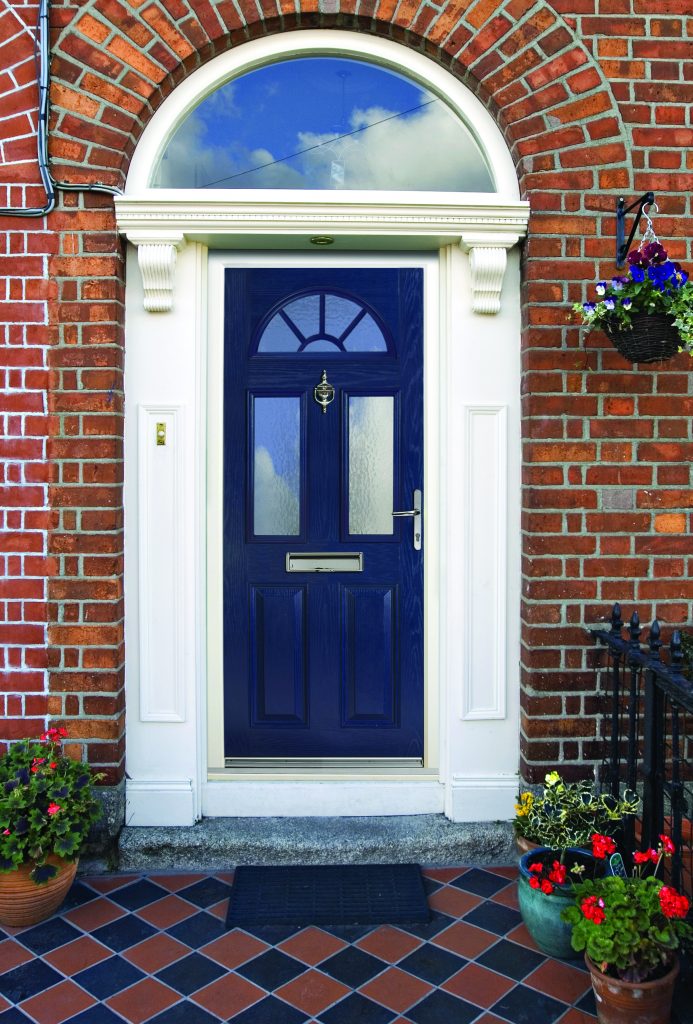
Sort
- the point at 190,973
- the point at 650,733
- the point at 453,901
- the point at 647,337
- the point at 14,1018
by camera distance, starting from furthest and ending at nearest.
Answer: the point at 453,901 → the point at 647,337 → the point at 650,733 → the point at 190,973 → the point at 14,1018

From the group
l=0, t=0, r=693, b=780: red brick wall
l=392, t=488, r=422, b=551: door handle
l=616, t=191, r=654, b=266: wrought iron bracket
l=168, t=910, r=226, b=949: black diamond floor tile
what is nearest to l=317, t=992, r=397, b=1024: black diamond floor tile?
l=168, t=910, r=226, b=949: black diamond floor tile

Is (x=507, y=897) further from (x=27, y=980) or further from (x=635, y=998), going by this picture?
(x=27, y=980)

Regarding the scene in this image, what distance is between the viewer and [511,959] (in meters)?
3.00

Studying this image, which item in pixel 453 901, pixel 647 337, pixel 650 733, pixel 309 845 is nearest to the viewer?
pixel 650 733

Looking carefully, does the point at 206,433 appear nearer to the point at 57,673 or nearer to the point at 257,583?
the point at 257,583

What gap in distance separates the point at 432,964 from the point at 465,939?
0.19 metres

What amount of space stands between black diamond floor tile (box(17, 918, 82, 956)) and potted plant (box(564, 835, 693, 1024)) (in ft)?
5.62

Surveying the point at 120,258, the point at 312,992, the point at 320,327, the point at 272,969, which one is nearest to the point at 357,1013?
the point at 312,992

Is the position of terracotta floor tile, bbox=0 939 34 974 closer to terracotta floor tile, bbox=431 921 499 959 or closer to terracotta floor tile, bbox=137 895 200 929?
terracotta floor tile, bbox=137 895 200 929

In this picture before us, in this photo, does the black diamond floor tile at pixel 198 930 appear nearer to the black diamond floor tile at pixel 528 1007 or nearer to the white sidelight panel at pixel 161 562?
the white sidelight panel at pixel 161 562

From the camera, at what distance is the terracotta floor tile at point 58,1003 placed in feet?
8.89

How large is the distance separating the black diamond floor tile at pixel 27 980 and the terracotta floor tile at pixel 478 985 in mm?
1247

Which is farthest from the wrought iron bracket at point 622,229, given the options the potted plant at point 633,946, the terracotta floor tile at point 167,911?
the terracotta floor tile at point 167,911

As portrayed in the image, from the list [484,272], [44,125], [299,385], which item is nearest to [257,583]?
[299,385]
